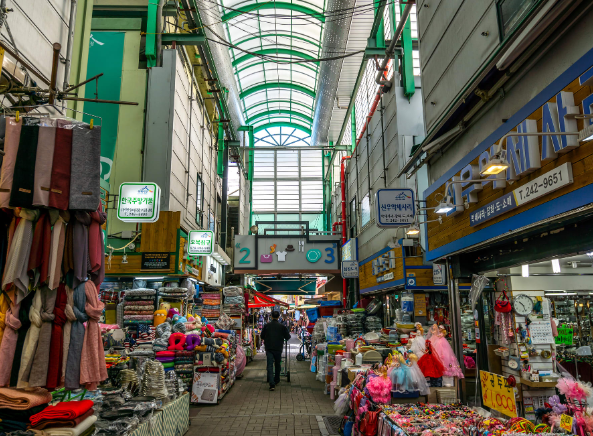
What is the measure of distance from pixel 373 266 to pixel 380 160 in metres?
3.18

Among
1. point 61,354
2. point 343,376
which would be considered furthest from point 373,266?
point 61,354

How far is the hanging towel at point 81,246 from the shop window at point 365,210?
1246 cm

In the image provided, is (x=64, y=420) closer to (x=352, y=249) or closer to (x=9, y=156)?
(x=9, y=156)

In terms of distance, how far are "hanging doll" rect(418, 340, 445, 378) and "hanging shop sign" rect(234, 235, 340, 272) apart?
1309cm

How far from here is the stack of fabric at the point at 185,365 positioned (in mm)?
8030

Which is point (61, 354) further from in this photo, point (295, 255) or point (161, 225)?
point (295, 255)

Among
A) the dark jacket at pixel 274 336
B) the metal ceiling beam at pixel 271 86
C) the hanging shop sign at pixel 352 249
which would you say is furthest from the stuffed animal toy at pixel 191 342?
the metal ceiling beam at pixel 271 86

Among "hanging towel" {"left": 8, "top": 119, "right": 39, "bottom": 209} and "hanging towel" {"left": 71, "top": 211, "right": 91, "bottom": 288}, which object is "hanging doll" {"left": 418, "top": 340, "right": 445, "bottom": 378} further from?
"hanging towel" {"left": 8, "top": 119, "right": 39, "bottom": 209}

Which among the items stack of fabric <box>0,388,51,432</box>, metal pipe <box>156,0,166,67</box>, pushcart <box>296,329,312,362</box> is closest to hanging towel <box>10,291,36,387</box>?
stack of fabric <box>0,388,51,432</box>

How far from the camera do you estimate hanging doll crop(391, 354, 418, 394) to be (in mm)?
5098

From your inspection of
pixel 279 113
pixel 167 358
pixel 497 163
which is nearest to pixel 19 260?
pixel 497 163

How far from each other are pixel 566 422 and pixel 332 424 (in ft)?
13.4

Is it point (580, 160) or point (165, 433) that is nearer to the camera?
point (580, 160)

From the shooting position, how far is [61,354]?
2783mm
